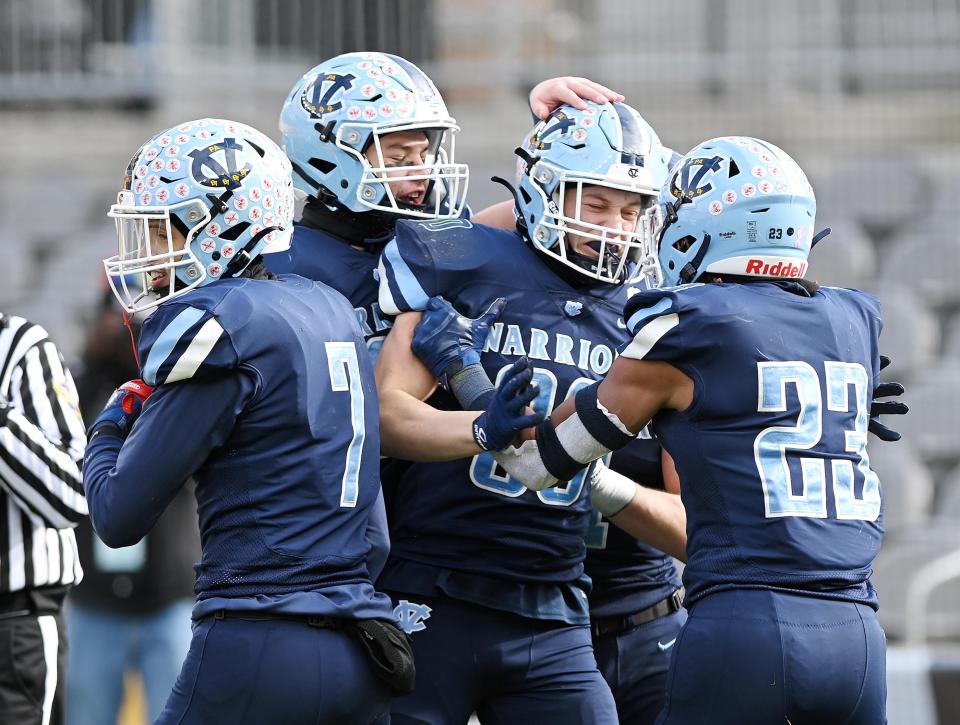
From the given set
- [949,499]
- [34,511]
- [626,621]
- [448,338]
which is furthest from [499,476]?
[949,499]

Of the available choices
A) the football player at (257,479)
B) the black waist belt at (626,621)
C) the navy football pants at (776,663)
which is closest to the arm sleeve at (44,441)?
the football player at (257,479)

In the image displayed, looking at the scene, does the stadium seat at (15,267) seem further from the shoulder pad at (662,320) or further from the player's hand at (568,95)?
the shoulder pad at (662,320)

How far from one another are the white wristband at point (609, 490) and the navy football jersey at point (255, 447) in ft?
2.39

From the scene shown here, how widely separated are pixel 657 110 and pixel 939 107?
5.77ft

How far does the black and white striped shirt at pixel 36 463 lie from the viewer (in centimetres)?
390

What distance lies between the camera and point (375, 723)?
10.3ft

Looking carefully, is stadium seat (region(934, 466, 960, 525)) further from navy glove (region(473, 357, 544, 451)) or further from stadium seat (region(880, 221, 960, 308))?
navy glove (region(473, 357, 544, 451))

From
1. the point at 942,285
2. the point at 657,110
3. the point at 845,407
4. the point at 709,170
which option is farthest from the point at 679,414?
the point at 657,110

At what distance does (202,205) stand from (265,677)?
3.11 feet

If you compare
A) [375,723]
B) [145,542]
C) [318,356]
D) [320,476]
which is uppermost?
[318,356]

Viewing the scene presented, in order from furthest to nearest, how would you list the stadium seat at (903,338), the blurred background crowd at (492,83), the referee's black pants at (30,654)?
the blurred background crowd at (492,83)
the stadium seat at (903,338)
the referee's black pants at (30,654)

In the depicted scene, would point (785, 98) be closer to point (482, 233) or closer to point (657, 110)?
point (657, 110)

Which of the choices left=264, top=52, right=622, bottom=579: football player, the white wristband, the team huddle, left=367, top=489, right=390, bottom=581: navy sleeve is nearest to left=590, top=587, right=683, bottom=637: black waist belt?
the team huddle

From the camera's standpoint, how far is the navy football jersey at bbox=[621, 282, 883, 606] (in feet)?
10.0
